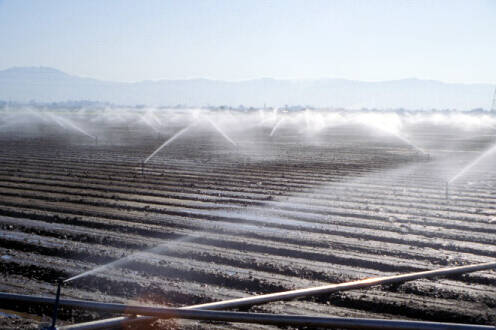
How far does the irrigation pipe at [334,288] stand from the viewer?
376 cm

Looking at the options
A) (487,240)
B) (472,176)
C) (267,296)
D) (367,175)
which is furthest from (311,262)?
(472,176)

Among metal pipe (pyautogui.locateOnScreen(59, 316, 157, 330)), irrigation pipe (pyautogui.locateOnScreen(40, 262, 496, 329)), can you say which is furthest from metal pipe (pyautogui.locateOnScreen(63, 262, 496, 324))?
metal pipe (pyautogui.locateOnScreen(59, 316, 157, 330))

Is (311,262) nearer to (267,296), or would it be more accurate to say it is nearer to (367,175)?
(267,296)

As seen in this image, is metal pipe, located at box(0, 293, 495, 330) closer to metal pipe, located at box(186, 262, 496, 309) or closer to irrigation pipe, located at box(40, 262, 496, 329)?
irrigation pipe, located at box(40, 262, 496, 329)

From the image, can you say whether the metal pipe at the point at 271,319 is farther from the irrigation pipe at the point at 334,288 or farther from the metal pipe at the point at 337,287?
the metal pipe at the point at 337,287

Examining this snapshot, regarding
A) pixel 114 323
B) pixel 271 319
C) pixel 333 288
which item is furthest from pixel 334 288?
pixel 114 323

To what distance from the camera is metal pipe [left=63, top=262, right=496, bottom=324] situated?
12.4 ft

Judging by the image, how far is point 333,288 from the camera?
4.21 m

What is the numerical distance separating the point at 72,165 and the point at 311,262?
33.9ft

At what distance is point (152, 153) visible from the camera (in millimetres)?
17078

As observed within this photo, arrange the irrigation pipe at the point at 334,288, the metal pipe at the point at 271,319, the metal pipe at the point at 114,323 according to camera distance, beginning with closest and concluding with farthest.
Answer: the metal pipe at the point at 271,319 < the metal pipe at the point at 114,323 < the irrigation pipe at the point at 334,288

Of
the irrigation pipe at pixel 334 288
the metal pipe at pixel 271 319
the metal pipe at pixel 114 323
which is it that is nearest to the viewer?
the metal pipe at pixel 271 319

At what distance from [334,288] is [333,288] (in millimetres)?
11

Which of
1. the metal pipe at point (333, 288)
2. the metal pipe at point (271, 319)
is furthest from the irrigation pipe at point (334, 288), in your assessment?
the metal pipe at point (271, 319)
